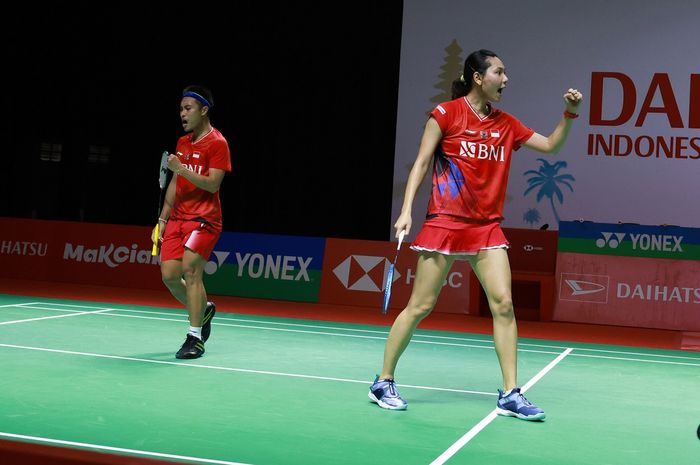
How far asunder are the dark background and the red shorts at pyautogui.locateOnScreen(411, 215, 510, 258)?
1151 centimetres

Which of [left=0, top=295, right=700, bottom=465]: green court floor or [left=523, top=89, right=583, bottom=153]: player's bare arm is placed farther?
[left=523, top=89, right=583, bottom=153]: player's bare arm

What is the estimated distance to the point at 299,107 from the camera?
17844 mm

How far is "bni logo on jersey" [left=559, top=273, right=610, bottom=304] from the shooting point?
12.0 meters

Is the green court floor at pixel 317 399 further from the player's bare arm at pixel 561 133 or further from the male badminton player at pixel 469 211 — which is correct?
the player's bare arm at pixel 561 133

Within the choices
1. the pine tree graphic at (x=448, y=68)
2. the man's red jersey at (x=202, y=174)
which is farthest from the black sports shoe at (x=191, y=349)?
the pine tree graphic at (x=448, y=68)

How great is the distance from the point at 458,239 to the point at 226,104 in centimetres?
1383

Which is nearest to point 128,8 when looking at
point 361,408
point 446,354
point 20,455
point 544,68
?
point 544,68

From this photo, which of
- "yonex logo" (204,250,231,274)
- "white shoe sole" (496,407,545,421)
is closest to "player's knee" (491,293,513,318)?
"white shoe sole" (496,407,545,421)

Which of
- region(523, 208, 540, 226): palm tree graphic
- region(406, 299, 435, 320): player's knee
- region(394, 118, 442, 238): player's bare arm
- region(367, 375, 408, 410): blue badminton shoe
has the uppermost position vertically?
region(394, 118, 442, 238): player's bare arm

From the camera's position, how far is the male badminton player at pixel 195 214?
6.84m

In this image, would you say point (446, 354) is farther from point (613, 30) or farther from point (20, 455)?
point (613, 30)

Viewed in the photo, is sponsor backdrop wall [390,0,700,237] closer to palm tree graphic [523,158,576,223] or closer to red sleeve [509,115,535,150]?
palm tree graphic [523,158,576,223]

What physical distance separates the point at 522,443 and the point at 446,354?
3641 millimetres

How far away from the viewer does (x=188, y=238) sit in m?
6.85
